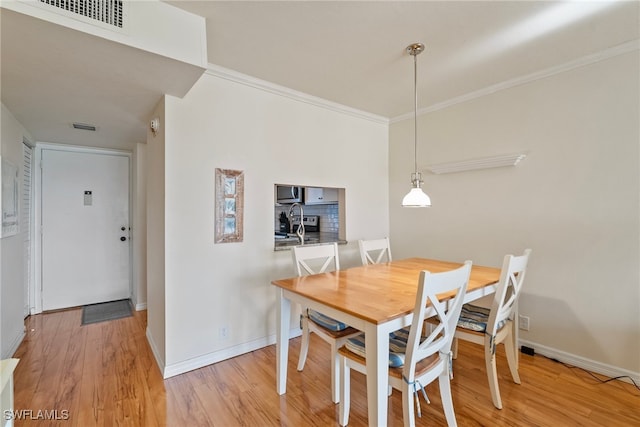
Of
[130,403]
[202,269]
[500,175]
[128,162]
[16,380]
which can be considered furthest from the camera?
[128,162]

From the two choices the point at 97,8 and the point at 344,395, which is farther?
the point at 344,395

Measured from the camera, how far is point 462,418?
67.8 inches

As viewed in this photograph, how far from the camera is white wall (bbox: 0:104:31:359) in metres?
2.31

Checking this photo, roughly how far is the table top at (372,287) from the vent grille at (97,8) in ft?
5.55

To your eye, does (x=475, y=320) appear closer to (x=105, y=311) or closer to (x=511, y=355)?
(x=511, y=355)

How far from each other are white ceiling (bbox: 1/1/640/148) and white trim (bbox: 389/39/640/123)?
0.12ft

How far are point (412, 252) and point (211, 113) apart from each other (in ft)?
8.48

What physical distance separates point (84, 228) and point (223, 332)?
8.77 feet

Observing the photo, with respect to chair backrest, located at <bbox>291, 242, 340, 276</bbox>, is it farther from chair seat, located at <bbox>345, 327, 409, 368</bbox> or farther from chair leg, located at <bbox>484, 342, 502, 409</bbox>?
chair leg, located at <bbox>484, 342, 502, 409</bbox>

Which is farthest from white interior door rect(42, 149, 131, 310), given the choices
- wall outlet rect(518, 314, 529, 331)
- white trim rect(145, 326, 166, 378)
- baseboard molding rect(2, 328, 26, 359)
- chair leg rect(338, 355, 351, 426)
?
wall outlet rect(518, 314, 529, 331)

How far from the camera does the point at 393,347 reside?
1603 millimetres

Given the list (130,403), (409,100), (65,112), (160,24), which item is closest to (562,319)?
(409,100)

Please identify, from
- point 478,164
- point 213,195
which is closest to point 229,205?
point 213,195

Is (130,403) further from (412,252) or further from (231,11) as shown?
(412,252)
